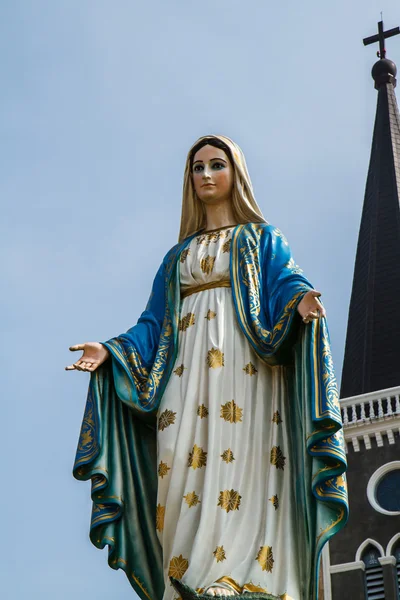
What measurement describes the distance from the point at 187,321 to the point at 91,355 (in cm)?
65

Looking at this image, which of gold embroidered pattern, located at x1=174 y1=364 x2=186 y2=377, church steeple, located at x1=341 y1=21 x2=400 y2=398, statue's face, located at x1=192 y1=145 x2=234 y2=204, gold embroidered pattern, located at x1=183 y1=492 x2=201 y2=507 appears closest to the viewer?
gold embroidered pattern, located at x1=183 y1=492 x2=201 y2=507

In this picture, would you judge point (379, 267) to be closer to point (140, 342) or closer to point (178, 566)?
point (140, 342)

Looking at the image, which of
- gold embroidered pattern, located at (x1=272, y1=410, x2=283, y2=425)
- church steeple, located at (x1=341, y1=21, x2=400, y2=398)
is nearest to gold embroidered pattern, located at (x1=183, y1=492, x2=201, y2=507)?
gold embroidered pattern, located at (x1=272, y1=410, x2=283, y2=425)

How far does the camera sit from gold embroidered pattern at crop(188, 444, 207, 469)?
757 cm

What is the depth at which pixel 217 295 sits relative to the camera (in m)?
8.31

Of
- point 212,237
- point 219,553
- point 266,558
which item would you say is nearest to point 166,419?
point 219,553

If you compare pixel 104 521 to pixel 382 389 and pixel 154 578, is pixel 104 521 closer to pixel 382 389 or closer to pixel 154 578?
pixel 154 578

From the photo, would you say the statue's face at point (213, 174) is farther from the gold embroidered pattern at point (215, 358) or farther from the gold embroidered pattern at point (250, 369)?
the gold embroidered pattern at point (250, 369)

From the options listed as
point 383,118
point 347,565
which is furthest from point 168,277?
point 383,118

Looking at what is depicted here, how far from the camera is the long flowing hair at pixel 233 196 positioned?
8719 mm

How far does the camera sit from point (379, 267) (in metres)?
61.7

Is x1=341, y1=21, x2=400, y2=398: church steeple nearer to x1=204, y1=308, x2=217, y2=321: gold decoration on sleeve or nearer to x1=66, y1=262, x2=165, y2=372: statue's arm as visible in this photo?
x1=66, y1=262, x2=165, y2=372: statue's arm

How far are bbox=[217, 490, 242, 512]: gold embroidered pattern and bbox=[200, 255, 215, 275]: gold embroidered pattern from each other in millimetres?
1585

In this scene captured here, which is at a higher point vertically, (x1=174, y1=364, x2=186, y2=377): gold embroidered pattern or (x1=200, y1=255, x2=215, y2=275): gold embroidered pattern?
(x1=200, y1=255, x2=215, y2=275): gold embroidered pattern
